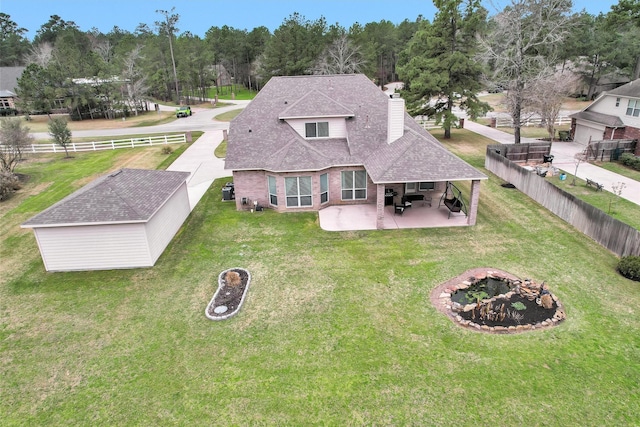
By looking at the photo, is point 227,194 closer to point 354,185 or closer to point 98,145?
point 354,185

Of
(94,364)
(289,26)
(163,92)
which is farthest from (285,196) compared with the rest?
(163,92)

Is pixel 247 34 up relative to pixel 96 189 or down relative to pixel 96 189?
up

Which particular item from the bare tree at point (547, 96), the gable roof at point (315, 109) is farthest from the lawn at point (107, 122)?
the bare tree at point (547, 96)

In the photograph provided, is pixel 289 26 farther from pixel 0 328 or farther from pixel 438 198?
pixel 0 328

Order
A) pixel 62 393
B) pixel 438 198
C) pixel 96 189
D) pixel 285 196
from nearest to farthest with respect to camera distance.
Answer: pixel 62 393 → pixel 96 189 → pixel 285 196 → pixel 438 198

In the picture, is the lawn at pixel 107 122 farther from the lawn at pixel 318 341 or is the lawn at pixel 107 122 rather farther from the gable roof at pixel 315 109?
the lawn at pixel 318 341

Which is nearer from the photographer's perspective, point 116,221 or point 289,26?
point 116,221
